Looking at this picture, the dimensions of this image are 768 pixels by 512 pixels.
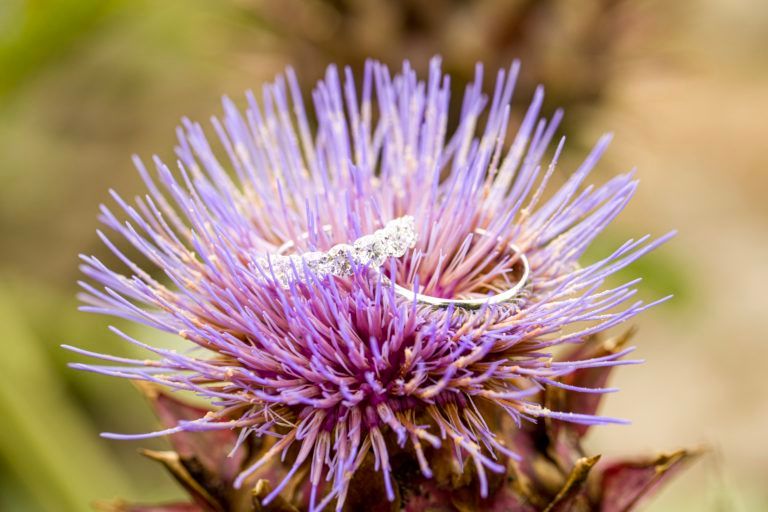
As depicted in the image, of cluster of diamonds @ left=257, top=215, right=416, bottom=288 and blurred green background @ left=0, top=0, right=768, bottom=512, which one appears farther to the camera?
blurred green background @ left=0, top=0, right=768, bottom=512

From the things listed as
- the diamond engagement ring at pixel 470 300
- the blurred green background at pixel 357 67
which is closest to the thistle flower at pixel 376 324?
the diamond engagement ring at pixel 470 300

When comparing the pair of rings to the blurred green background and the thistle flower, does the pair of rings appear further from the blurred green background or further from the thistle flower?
the blurred green background

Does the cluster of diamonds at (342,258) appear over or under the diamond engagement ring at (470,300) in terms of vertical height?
over

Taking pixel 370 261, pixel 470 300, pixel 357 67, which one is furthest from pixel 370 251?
pixel 357 67

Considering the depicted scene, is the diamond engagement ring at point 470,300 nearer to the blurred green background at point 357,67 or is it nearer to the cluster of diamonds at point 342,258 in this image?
the cluster of diamonds at point 342,258

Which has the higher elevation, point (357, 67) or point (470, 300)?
point (357, 67)

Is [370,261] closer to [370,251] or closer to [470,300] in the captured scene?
[370,251]

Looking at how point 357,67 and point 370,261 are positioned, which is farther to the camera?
point 357,67

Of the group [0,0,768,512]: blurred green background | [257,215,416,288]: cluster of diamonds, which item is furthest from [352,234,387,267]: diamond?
[0,0,768,512]: blurred green background
